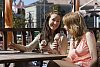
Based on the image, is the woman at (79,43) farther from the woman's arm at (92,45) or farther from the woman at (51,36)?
the woman at (51,36)

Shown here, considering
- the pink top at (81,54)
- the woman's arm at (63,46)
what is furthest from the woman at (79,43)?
the woman's arm at (63,46)

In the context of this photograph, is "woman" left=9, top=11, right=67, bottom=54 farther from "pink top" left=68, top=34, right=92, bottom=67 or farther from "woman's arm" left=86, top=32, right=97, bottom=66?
"woman's arm" left=86, top=32, right=97, bottom=66

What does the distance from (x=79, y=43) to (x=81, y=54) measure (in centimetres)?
9

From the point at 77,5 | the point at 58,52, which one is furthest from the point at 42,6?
the point at 58,52

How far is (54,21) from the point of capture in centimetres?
280

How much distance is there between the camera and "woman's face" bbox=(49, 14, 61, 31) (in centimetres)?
278

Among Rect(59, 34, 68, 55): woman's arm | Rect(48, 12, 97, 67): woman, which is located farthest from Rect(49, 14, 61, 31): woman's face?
Rect(48, 12, 97, 67): woman

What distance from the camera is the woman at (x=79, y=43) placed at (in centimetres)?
225

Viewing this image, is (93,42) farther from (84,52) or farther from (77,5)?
(77,5)

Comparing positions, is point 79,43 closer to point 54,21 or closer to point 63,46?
point 63,46

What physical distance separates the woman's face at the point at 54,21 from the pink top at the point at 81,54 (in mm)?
494

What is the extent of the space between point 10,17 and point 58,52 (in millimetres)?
3897

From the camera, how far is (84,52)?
91.0 inches

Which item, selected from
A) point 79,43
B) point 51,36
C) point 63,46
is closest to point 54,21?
point 51,36
